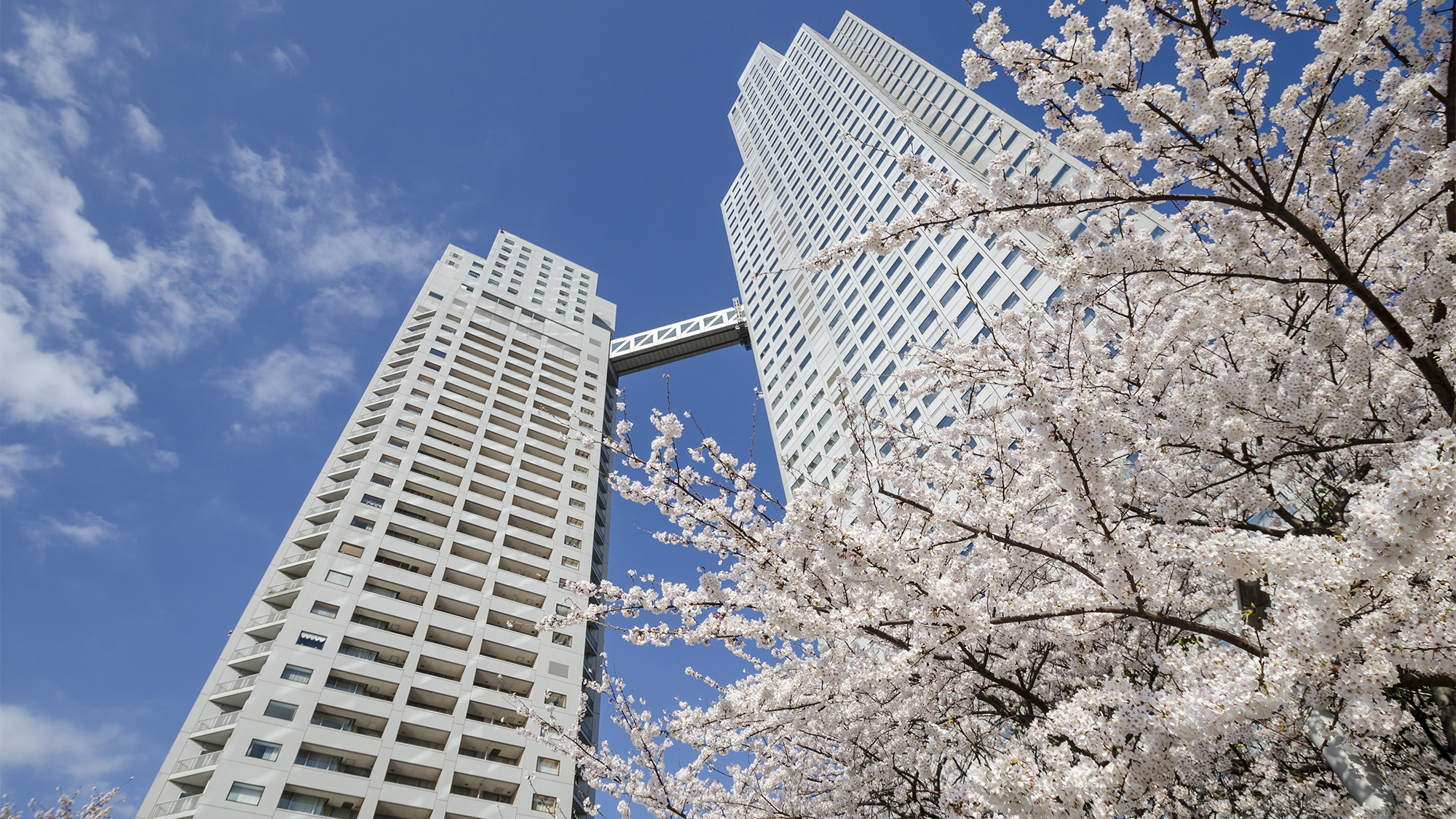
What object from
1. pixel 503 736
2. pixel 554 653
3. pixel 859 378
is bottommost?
pixel 503 736

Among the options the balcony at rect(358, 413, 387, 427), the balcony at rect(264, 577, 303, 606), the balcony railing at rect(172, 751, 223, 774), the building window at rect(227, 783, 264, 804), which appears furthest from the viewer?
the balcony at rect(358, 413, 387, 427)

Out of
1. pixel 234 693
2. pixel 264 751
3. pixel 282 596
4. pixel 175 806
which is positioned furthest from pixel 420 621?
pixel 175 806

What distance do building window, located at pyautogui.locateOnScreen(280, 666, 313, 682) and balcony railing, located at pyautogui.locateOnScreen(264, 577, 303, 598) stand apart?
13.5 ft

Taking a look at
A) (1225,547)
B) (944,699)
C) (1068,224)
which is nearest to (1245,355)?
(1225,547)

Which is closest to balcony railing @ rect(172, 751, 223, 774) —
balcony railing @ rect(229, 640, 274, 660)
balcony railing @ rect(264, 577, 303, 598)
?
balcony railing @ rect(229, 640, 274, 660)

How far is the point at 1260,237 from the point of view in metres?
6.39

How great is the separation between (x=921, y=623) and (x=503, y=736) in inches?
1086

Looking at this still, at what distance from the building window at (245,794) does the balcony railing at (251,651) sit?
526 centimetres

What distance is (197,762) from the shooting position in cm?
2219

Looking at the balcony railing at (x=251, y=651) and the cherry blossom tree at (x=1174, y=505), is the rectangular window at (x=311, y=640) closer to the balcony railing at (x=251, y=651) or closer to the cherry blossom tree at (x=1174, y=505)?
the balcony railing at (x=251, y=651)

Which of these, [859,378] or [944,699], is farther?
[859,378]

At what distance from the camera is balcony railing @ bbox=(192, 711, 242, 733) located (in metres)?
23.2

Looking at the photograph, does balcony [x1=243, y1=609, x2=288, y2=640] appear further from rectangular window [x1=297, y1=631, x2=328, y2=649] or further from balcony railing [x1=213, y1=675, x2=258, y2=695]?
balcony railing [x1=213, y1=675, x2=258, y2=695]

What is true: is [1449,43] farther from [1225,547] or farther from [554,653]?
[554,653]
